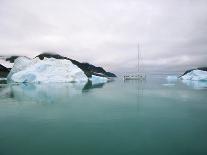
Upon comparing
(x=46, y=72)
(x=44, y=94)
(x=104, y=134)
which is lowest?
(x=104, y=134)

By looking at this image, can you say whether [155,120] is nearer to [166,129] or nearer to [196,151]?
[166,129]

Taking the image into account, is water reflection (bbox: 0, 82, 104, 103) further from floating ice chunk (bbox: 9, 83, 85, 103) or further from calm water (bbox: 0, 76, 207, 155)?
calm water (bbox: 0, 76, 207, 155)

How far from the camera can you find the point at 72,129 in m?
7.04

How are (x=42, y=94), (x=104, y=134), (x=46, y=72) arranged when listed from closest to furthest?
1. (x=104, y=134)
2. (x=42, y=94)
3. (x=46, y=72)

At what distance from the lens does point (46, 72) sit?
137 feet

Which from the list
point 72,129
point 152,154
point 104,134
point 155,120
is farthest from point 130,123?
point 152,154

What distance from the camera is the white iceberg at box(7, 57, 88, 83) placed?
39.6 metres

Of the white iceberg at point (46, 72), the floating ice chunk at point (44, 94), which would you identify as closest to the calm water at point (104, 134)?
the floating ice chunk at point (44, 94)

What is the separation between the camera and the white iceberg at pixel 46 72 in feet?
130

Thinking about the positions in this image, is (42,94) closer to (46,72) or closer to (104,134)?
(104,134)

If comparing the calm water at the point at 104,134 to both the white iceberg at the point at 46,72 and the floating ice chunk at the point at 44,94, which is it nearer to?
the floating ice chunk at the point at 44,94

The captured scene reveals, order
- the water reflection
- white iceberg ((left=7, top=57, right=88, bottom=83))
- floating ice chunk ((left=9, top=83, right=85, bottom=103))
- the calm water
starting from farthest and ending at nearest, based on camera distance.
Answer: white iceberg ((left=7, top=57, right=88, bottom=83)) < the water reflection < floating ice chunk ((left=9, top=83, right=85, bottom=103)) < the calm water

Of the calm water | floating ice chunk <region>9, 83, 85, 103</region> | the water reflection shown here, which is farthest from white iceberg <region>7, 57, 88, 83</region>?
the calm water

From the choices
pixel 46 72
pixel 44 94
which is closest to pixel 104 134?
pixel 44 94
